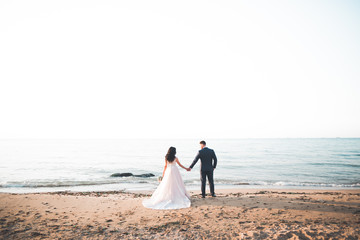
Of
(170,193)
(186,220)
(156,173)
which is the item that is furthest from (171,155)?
(156,173)

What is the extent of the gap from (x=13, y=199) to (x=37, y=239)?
18.7 feet

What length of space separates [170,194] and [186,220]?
2017 mm

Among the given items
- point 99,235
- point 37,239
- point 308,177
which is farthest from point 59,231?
point 308,177

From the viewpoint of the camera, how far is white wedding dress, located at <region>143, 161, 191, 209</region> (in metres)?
8.04

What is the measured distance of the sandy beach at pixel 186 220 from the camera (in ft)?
17.7

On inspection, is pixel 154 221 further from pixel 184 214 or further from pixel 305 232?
pixel 305 232

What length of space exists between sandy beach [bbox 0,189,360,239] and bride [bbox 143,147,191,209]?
0.44 metres

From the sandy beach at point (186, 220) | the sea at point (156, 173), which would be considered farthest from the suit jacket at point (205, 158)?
the sea at point (156, 173)

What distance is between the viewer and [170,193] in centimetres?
839

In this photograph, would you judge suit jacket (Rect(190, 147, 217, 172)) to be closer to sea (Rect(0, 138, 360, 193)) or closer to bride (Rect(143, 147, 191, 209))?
bride (Rect(143, 147, 191, 209))

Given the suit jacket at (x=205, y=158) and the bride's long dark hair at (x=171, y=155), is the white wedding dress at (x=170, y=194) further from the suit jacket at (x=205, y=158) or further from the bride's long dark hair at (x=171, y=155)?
the suit jacket at (x=205, y=158)

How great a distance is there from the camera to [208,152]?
9.27 meters

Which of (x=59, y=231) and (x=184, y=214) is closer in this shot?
(x=59, y=231)

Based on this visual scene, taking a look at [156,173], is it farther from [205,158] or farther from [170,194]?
[170,194]
